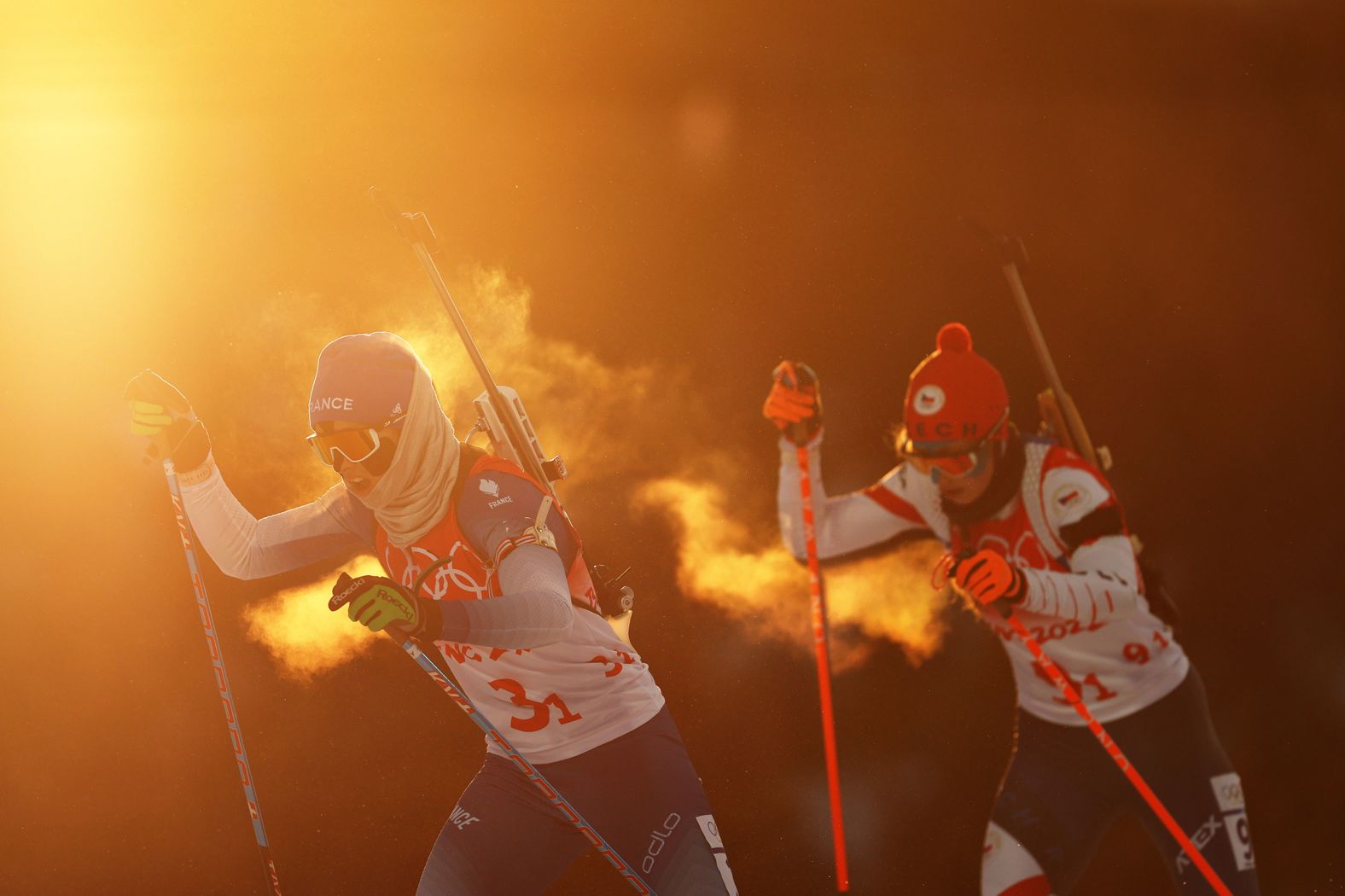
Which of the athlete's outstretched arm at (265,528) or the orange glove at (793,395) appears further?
the athlete's outstretched arm at (265,528)

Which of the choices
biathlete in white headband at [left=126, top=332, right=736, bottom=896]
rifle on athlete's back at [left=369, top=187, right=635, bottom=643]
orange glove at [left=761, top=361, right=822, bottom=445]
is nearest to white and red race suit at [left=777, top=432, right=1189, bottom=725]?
orange glove at [left=761, top=361, right=822, bottom=445]

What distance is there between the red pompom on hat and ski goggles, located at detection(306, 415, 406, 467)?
129 centimetres

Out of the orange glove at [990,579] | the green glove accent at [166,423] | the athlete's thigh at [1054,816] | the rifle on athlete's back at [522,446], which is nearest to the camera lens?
the orange glove at [990,579]

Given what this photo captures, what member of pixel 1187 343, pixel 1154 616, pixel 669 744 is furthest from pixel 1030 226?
pixel 669 744

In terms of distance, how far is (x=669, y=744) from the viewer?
2.98 m

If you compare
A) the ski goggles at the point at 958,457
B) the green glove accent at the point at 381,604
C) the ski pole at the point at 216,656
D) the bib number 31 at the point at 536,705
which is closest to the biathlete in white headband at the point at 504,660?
the bib number 31 at the point at 536,705

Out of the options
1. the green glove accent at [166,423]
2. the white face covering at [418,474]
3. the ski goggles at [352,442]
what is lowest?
the white face covering at [418,474]

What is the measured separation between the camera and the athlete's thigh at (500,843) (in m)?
2.84

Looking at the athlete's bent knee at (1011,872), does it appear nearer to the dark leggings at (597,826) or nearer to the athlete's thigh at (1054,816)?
the athlete's thigh at (1054,816)

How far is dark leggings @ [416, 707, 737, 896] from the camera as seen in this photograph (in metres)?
2.83

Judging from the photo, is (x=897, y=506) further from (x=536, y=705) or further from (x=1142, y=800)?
(x=536, y=705)

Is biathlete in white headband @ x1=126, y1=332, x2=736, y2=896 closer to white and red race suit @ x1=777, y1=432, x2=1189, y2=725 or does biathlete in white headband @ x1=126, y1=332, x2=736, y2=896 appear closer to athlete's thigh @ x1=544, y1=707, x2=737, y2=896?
athlete's thigh @ x1=544, y1=707, x2=737, y2=896

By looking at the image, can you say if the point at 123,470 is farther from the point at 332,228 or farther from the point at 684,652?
the point at 684,652

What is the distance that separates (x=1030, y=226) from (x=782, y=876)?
2565mm
